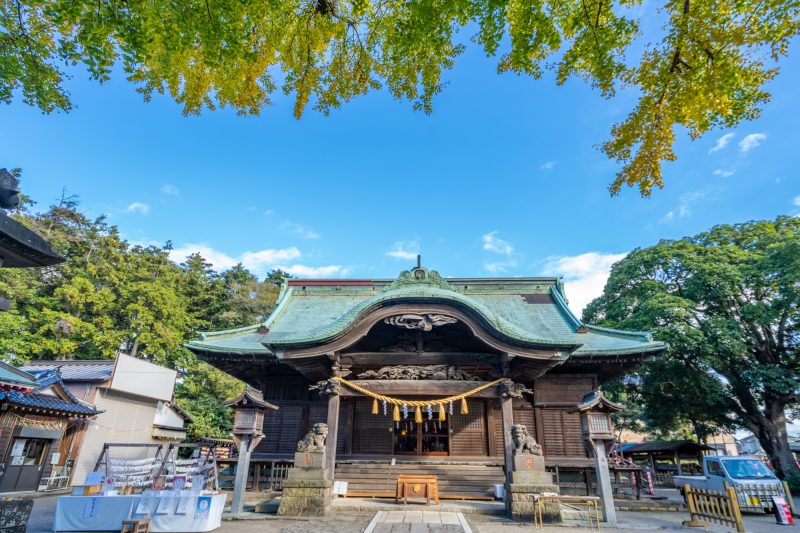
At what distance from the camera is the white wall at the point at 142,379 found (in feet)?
73.3

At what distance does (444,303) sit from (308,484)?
5.46 meters

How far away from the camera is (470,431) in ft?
43.5

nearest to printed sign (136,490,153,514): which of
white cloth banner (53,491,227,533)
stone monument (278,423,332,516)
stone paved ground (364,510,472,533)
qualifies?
white cloth banner (53,491,227,533)

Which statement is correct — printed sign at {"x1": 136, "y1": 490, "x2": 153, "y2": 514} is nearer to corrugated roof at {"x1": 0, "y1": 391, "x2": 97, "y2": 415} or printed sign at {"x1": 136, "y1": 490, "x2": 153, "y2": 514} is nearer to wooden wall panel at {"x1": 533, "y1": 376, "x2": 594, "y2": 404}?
corrugated roof at {"x1": 0, "y1": 391, "x2": 97, "y2": 415}

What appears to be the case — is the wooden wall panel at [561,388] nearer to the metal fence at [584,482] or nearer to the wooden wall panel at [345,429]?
the metal fence at [584,482]

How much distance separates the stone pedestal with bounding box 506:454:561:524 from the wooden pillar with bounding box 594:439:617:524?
1.03m

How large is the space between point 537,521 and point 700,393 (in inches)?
689

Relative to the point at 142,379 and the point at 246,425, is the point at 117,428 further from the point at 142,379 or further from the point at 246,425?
the point at 246,425

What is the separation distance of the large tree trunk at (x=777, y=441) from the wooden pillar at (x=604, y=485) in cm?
1693

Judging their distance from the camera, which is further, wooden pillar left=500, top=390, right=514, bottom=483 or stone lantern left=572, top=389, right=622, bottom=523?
wooden pillar left=500, top=390, right=514, bottom=483

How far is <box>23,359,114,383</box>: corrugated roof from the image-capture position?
21425mm

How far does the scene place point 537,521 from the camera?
28.3 ft

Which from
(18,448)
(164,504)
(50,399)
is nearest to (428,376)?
(164,504)

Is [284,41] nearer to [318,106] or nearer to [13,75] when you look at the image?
[318,106]
